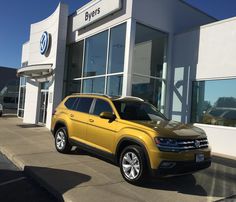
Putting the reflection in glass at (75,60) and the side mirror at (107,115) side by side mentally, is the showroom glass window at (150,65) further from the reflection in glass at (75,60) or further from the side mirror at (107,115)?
the side mirror at (107,115)

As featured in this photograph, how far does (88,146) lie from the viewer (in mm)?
7668

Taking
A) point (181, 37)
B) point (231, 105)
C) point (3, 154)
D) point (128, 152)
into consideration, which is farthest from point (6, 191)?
point (181, 37)

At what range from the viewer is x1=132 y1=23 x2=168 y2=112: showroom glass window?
12.6 metres

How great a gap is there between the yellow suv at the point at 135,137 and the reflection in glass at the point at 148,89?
415cm

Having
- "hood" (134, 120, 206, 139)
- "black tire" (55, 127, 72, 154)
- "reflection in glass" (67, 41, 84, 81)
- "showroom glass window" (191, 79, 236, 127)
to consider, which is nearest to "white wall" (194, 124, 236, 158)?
"showroom glass window" (191, 79, 236, 127)

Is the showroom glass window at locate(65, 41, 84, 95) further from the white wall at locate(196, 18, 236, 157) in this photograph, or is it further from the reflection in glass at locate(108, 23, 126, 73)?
the white wall at locate(196, 18, 236, 157)

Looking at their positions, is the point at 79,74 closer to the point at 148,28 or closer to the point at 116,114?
the point at 148,28

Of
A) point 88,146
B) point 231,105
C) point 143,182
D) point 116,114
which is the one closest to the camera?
point 143,182

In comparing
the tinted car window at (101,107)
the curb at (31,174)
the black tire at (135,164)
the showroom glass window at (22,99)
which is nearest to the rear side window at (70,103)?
the tinted car window at (101,107)

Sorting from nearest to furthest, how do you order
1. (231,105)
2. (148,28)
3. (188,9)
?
(231,105), (148,28), (188,9)

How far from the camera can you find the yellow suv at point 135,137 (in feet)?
19.0

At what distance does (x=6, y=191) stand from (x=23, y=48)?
22160mm

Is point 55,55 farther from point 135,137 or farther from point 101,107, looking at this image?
point 135,137

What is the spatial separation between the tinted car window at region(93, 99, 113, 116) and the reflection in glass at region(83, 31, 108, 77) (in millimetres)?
5900
